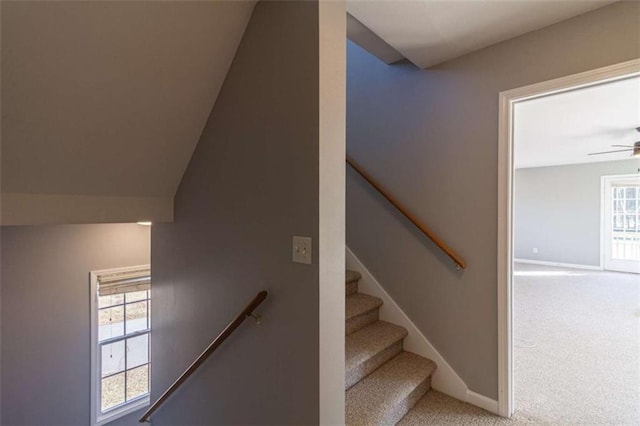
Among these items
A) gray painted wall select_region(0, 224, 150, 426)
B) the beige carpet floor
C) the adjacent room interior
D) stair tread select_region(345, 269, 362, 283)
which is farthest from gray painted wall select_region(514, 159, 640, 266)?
gray painted wall select_region(0, 224, 150, 426)

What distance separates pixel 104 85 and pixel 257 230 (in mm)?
1065

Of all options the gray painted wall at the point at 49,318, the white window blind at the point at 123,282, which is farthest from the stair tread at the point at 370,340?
the gray painted wall at the point at 49,318

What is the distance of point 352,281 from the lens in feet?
9.04

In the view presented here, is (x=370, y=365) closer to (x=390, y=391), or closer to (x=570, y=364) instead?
(x=390, y=391)

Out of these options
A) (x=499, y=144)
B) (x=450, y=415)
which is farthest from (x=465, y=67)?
(x=450, y=415)

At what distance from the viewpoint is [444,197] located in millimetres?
2279

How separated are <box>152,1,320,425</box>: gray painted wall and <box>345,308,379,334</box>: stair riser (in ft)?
3.10

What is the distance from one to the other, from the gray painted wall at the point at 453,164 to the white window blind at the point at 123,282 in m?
3.02

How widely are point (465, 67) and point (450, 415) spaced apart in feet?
7.62

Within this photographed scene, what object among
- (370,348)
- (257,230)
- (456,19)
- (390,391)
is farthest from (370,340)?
(456,19)

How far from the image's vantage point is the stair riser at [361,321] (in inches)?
93.3

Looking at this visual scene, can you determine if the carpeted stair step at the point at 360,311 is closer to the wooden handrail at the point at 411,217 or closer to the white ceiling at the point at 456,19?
the wooden handrail at the point at 411,217

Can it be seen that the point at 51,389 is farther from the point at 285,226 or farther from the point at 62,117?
the point at 285,226

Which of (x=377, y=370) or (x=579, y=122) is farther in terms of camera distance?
(x=579, y=122)
